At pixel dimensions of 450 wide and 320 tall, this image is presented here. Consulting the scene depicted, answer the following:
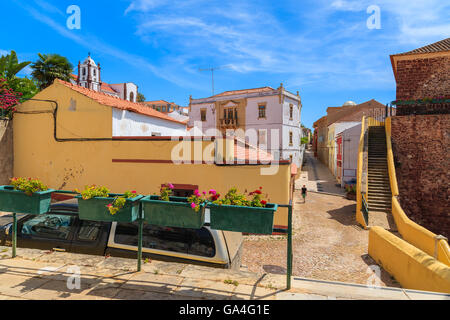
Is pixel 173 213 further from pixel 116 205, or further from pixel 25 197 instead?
pixel 25 197

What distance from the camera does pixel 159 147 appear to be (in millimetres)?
12039

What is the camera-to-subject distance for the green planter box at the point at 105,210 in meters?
3.69

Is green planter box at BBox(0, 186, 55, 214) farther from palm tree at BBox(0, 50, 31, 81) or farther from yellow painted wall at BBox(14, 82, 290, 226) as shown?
palm tree at BBox(0, 50, 31, 81)

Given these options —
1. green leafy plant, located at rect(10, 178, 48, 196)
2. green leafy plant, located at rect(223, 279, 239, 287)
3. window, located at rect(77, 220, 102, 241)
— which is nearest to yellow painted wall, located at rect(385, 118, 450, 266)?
green leafy plant, located at rect(223, 279, 239, 287)

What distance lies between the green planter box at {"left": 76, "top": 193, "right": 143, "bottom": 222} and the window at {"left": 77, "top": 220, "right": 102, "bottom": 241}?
1.55 meters

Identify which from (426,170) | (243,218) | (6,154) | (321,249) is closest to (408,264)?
(321,249)

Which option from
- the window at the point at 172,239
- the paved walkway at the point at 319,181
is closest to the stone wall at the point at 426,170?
the paved walkway at the point at 319,181

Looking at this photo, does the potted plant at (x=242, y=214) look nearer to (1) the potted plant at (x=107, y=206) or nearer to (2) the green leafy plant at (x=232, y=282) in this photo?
(2) the green leafy plant at (x=232, y=282)

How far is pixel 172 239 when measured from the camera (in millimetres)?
5000

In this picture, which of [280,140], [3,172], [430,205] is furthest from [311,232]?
[280,140]

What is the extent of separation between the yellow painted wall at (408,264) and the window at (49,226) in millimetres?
7723

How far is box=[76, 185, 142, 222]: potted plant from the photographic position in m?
3.66
